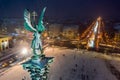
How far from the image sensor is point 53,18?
14675 cm

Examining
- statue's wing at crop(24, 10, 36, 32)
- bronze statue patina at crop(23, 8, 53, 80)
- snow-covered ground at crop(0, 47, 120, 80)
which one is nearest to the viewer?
statue's wing at crop(24, 10, 36, 32)

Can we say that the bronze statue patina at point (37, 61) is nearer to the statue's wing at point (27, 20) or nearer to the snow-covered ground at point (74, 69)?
the statue's wing at point (27, 20)

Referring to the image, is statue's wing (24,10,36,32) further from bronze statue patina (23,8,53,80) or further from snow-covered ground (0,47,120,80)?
snow-covered ground (0,47,120,80)

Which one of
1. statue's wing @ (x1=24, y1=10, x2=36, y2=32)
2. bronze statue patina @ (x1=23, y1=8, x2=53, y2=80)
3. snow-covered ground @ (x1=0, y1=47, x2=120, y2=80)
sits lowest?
snow-covered ground @ (x1=0, y1=47, x2=120, y2=80)

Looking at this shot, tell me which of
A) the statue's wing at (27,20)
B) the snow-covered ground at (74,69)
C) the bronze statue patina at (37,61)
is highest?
the statue's wing at (27,20)

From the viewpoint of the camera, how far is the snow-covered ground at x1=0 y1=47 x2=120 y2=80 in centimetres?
3358

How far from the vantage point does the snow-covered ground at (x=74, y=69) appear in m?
33.6

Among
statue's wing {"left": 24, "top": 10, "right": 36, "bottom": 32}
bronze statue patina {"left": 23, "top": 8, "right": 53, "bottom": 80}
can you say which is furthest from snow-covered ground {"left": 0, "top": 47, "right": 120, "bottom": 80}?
statue's wing {"left": 24, "top": 10, "right": 36, "bottom": 32}

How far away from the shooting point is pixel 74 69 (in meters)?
37.7

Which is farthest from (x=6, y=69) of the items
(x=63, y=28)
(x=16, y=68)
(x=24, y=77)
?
(x=63, y=28)

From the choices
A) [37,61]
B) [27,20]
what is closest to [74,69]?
[37,61]

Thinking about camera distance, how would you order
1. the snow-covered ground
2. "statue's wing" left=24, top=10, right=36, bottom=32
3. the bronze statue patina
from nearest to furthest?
"statue's wing" left=24, top=10, right=36, bottom=32, the bronze statue patina, the snow-covered ground

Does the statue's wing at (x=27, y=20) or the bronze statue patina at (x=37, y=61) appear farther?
the bronze statue patina at (x=37, y=61)

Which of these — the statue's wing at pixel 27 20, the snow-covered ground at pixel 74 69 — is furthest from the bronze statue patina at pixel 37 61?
the snow-covered ground at pixel 74 69
